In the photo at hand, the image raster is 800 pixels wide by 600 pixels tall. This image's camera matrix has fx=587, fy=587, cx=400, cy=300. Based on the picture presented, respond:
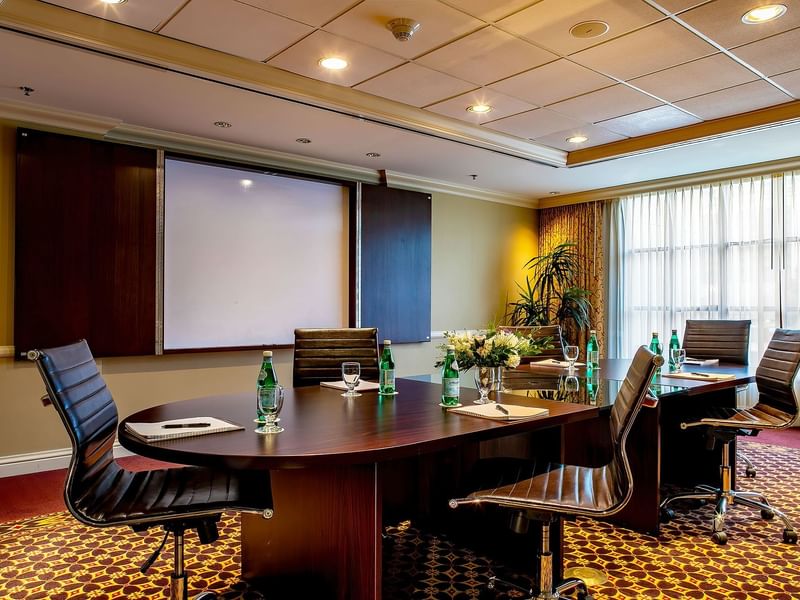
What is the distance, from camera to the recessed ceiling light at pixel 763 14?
2.80 meters

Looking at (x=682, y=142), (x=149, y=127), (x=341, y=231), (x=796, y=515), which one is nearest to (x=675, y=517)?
(x=796, y=515)

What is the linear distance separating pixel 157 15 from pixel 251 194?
2296 mm

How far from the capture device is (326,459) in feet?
4.97

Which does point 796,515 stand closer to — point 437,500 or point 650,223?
point 437,500

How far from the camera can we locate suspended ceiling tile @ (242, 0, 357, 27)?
2.77 metres

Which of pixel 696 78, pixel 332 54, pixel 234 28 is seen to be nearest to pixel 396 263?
pixel 332 54

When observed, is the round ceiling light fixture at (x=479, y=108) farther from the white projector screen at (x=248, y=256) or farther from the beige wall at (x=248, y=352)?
the beige wall at (x=248, y=352)

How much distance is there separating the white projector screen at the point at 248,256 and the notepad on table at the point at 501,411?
10.5 ft

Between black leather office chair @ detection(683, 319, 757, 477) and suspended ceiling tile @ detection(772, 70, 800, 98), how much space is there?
1.61 m

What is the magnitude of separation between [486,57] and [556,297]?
4.17 m

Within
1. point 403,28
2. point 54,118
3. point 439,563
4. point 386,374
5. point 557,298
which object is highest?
point 403,28

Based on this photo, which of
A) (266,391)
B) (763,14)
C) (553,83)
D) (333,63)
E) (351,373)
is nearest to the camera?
(266,391)

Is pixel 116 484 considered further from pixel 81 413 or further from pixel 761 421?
pixel 761 421

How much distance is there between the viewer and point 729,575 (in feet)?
8.29
